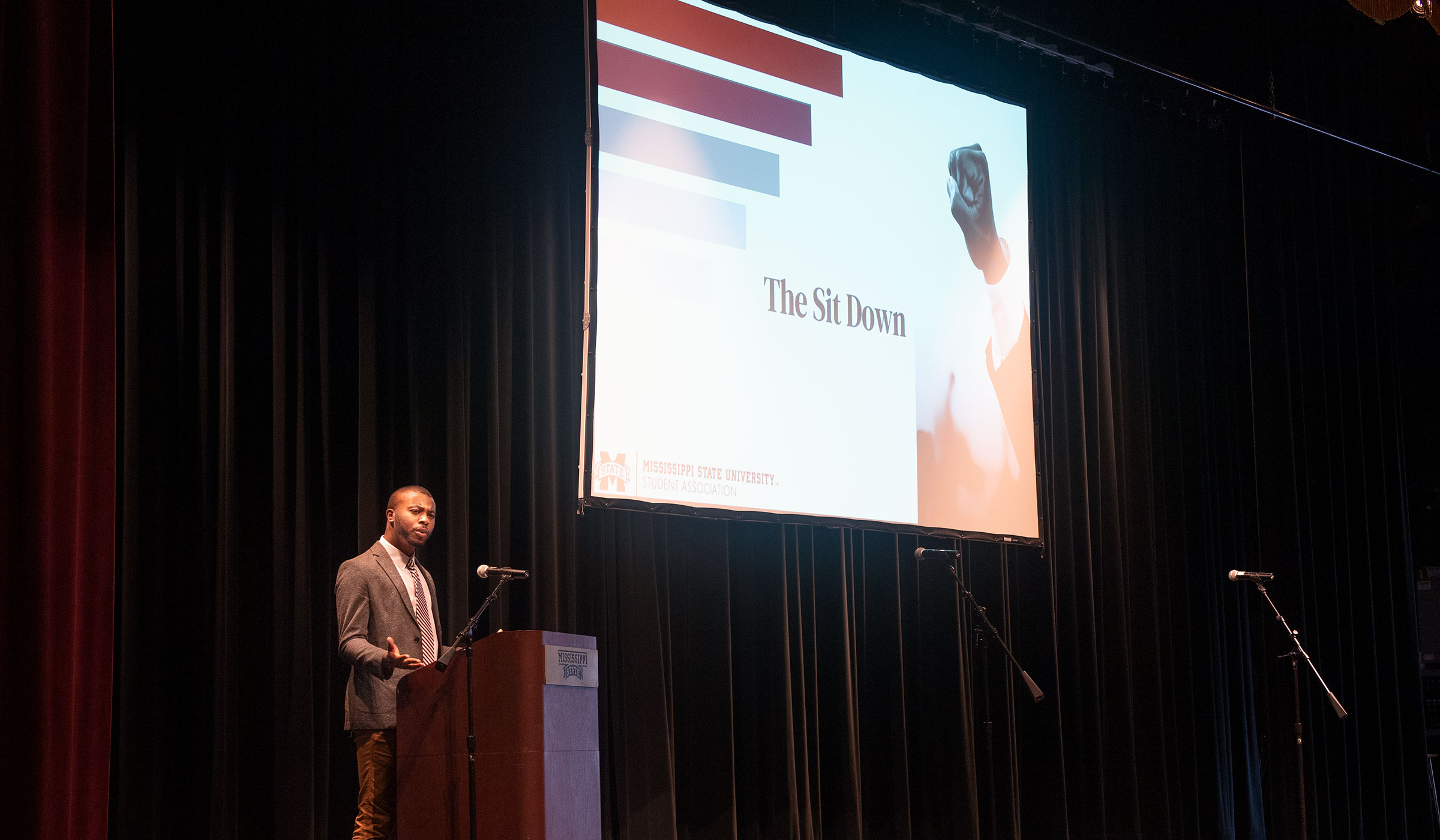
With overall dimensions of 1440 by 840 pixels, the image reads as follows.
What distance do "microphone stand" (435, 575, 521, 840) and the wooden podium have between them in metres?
0.01

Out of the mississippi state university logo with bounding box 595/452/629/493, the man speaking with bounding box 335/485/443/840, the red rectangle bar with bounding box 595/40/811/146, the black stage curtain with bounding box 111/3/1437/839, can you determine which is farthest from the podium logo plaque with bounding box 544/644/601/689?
the red rectangle bar with bounding box 595/40/811/146

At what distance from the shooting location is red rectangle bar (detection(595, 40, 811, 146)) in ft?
16.5

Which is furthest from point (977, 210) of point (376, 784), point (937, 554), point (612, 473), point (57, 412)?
point (57, 412)

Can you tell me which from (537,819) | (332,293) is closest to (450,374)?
(332,293)

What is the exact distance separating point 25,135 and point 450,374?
167 centimetres

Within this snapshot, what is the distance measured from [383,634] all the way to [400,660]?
33cm

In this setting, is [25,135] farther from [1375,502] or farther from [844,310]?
[1375,502]

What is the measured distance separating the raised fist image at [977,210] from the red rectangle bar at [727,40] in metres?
0.78

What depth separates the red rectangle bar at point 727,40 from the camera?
512cm

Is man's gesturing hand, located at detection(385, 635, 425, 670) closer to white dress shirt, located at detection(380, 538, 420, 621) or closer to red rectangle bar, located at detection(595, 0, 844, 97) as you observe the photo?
white dress shirt, located at detection(380, 538, 420, 621)

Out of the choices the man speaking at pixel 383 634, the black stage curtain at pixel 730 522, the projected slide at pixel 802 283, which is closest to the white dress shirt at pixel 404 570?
the man speaking at pixel 383 634

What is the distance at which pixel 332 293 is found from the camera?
4941mm

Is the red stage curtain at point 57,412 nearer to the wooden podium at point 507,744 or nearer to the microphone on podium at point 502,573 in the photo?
the wooden podium at point 507,744

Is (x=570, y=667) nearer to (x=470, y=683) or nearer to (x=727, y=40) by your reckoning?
(x=470, y=683)
